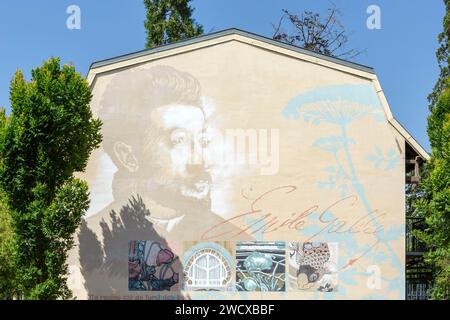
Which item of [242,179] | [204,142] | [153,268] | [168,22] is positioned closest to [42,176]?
[153,268]

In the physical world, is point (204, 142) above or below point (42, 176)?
above

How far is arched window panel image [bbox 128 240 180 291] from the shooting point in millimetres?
22406

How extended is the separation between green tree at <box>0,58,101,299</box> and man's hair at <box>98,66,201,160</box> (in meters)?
5.24

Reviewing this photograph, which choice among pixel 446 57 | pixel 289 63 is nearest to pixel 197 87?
pixel 289 63

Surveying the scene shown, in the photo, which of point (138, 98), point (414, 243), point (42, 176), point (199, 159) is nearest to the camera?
point (42, 176)

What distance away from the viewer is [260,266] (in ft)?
73.3

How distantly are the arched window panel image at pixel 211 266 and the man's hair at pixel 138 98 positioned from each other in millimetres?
4597

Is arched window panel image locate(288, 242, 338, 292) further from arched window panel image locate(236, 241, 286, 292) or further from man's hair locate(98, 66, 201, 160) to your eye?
man's hair locate(98, 66, 201, 160)

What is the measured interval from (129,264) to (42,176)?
658 centimetres

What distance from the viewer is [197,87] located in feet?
76.0

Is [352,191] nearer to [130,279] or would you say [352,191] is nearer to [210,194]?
[210,194]

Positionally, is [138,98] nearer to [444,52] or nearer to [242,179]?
[242,179]

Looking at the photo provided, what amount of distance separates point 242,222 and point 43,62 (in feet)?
29.0
